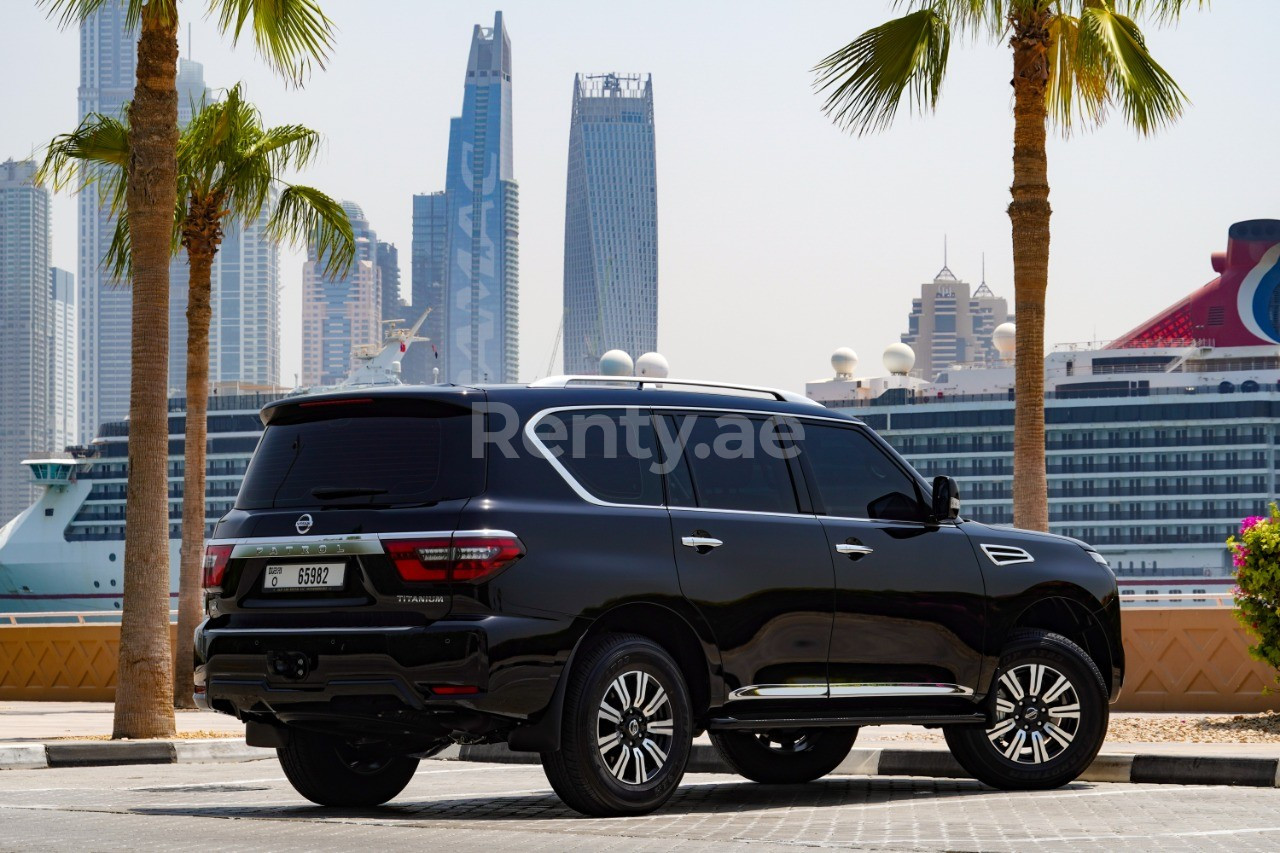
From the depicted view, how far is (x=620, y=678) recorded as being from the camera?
281 inches

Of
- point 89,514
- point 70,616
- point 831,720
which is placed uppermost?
point 831,720

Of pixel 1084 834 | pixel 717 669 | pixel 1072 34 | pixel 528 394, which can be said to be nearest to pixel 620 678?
pixel 717 669

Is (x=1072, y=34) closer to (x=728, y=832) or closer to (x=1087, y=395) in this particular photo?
(x=728, y=832)

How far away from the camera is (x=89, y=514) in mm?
78500

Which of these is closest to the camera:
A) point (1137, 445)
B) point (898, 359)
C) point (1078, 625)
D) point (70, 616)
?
point (1078, 625)

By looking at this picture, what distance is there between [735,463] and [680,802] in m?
1.62

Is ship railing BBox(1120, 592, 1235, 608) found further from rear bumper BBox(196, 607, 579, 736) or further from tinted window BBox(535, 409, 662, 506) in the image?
rear bumper BBox(196, 607, 579, 736)

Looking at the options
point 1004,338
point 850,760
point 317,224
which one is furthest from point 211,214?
point 1004,338

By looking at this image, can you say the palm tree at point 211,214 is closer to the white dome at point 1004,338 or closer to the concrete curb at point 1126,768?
the concrete curb at point 1126,768

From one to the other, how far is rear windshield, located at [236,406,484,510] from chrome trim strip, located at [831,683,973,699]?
2.03 m

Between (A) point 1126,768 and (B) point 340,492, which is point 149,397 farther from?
(A) point 1126,768

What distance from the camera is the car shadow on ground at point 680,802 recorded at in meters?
7.62

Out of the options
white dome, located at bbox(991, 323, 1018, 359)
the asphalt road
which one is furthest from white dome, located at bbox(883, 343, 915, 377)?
the asphalt road

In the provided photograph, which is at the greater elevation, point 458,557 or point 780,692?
point 458,557
